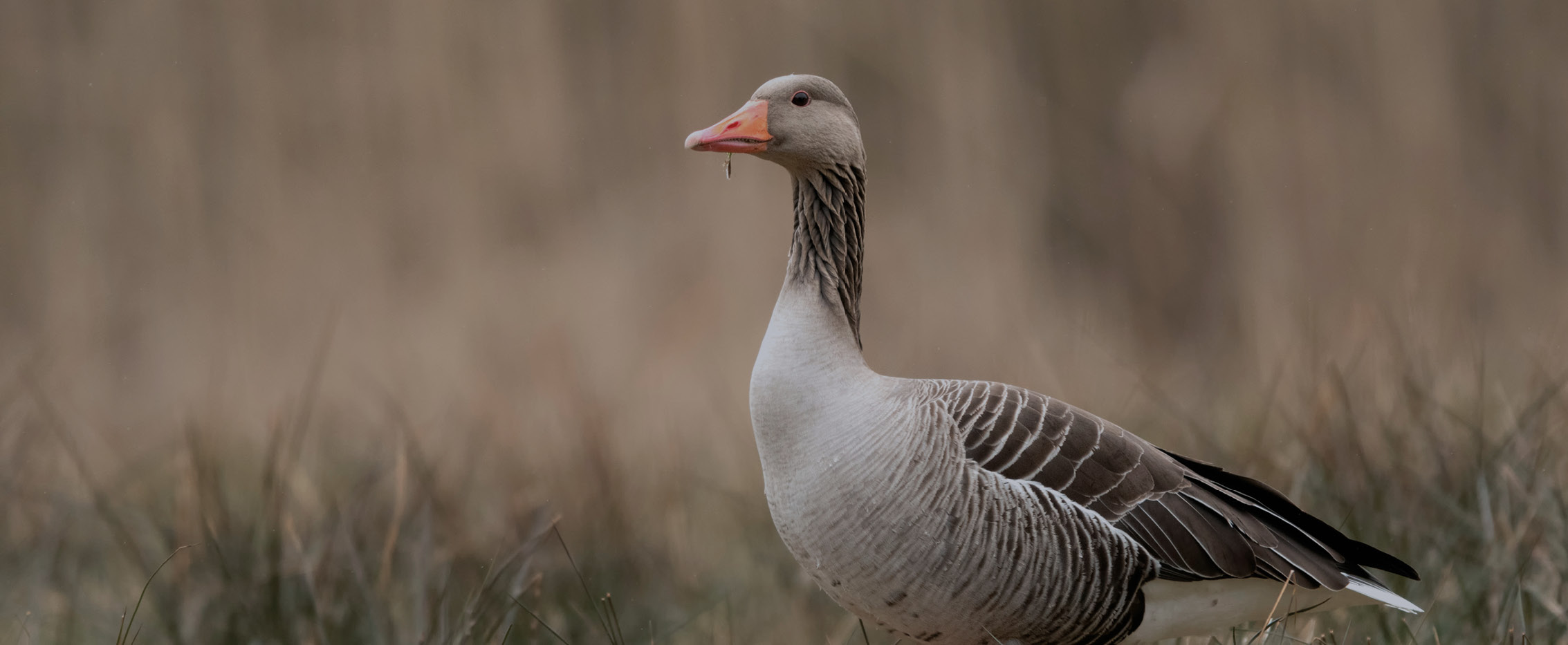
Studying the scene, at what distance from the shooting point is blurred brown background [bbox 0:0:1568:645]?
6125mm

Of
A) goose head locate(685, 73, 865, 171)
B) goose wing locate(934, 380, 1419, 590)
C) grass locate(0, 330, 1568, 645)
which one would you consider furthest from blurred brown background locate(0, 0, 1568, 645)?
goose head locate(685, 73, 865, 171)

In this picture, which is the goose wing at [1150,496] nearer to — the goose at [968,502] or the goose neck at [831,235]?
the goose at [968,502]

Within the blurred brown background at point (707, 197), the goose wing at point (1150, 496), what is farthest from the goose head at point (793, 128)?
the blurred brown background at point (707, 197)

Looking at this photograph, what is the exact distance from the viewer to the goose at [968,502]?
291 cm

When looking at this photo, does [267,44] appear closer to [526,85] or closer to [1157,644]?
[526,85]

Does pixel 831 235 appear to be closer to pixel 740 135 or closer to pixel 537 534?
pixel 740 135

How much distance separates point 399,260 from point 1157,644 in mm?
4446

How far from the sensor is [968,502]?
9.56 feet

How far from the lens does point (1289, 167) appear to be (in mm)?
6418

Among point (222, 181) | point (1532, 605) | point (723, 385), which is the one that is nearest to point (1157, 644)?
point (1532, 605)

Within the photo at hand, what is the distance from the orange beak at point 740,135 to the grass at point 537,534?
1365mm

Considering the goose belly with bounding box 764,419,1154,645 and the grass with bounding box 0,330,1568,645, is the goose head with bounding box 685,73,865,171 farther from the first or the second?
the grass with bounding box 0,330,1568,645

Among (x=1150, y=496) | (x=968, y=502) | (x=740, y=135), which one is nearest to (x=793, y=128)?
(x=740, y=135)

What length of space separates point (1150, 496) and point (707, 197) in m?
3.85
